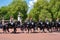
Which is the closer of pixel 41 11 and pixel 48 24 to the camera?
pixel 48 24

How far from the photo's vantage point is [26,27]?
25844mm

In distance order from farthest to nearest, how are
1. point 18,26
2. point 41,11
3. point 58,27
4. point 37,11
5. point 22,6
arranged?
point 22,6
point 37,11
point 41,11
point 58,27
point 18,26

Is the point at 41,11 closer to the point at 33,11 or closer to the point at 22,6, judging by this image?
the point at 33,11

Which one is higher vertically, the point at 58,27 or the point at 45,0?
the point at 45,0

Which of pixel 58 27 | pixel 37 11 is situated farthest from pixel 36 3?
pixel 58 27

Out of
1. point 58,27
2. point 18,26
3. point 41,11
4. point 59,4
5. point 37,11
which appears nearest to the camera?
point 18,26

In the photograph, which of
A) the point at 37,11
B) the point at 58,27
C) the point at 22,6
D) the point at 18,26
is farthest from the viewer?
the point at 22,6

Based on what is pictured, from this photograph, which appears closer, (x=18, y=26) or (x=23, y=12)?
(x=18, y=26)

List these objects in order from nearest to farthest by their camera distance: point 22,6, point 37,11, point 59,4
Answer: point 59,4
point 37,11
point 22,6

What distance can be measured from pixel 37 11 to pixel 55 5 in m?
10.7

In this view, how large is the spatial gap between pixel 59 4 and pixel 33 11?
45.4ft

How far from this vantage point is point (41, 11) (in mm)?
58781

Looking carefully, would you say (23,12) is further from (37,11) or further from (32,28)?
(32,28)

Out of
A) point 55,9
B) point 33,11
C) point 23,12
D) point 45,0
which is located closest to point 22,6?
point 23,12
